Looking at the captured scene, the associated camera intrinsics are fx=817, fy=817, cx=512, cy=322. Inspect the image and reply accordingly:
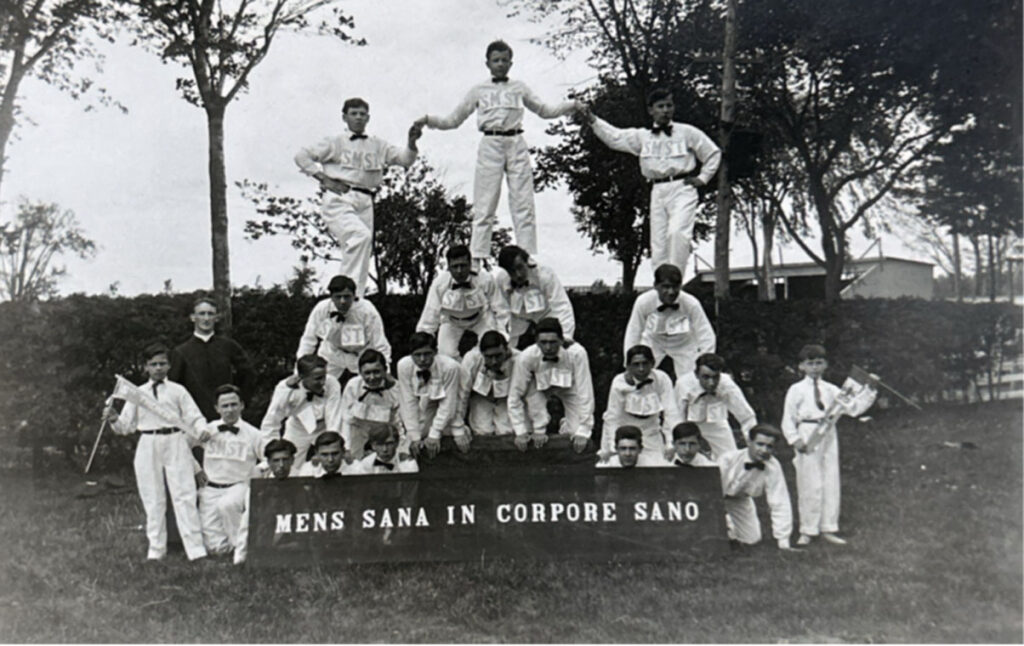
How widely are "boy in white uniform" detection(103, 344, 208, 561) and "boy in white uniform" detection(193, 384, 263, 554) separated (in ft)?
0.40

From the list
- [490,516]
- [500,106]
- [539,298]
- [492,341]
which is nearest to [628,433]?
[490,516]

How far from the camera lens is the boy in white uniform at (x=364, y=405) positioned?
22.9 ft

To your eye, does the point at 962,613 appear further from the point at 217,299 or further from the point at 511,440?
the point at 217,299

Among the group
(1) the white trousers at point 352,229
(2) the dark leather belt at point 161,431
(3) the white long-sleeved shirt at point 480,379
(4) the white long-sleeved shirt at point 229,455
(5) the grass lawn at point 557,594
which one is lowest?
(5) the grass lawn at point 557,594

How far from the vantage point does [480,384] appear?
745cm

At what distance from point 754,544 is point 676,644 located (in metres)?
1.95

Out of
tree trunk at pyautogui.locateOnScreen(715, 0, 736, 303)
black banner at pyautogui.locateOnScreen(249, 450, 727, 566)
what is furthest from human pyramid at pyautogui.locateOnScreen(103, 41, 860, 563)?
tree trunk at pyautogui.locateOnScreen(715, 0, 736, 303)

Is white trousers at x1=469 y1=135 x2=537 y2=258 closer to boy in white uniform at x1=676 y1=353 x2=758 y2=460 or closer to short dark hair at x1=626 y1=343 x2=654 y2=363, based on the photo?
short dark hair at x1=626 y1=343 x2=654 y2=363

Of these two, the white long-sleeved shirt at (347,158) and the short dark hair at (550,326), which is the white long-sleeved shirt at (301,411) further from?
the white long-sleeved shirt at (347,158)

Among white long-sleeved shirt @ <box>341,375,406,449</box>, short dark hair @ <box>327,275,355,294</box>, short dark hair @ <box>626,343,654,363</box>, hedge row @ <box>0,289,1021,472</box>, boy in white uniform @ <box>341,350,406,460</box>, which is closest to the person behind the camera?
short dark hair @ <box>626,343,654,363</box>

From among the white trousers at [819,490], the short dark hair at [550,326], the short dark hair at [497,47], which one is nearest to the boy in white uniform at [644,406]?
the short dark hair at [550,326]

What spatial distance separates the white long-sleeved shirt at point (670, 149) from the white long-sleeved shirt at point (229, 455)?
177 inches

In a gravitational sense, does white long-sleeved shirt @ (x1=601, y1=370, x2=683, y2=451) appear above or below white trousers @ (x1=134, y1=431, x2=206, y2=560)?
above

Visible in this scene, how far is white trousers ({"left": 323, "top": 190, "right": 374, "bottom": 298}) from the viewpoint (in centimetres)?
812
